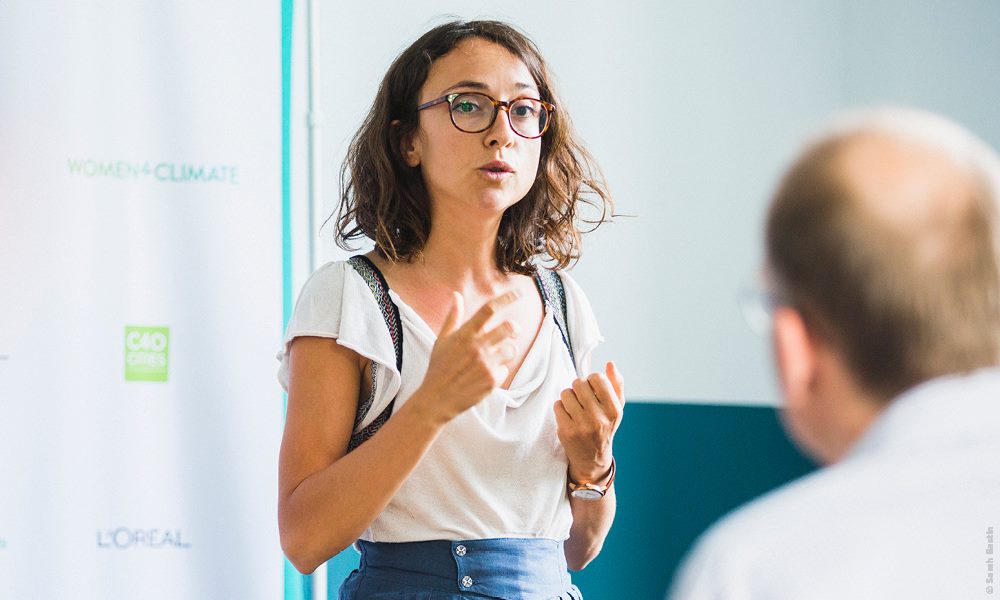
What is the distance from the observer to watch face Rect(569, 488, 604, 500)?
1.53 m

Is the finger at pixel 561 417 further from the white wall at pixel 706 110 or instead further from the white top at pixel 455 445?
the white wall at pixel 706 110

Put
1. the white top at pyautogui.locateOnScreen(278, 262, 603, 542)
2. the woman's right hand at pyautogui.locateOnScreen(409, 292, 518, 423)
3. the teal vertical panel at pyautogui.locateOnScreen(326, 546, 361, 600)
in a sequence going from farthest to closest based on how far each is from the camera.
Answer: the teal vertical panel at pyautogui.locateOnScreen(326, 546, 361, 600) → the white top at pyautogui.locateOnScreen(278, 262, 603, 542) → the woman's right hand at pyautogui.locateOnScreen(409, 292, 518, 423)

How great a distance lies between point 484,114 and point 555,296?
1.06ft

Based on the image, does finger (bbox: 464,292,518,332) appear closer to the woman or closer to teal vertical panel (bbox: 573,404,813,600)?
the woman

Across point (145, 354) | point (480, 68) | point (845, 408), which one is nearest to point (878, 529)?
point (845, 408)

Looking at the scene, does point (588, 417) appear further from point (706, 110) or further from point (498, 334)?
point (706, 110)

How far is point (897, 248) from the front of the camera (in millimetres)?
722

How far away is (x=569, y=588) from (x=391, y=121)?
0.77 m

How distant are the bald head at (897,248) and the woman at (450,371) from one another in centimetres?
61

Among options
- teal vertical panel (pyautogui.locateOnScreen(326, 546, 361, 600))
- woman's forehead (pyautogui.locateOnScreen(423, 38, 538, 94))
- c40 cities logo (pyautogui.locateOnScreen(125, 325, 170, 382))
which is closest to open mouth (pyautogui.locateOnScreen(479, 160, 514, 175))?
woman's forehead (pyautogui.locateOnScreen(423, 38, 538, 94))

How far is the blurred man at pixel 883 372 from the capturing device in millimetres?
695

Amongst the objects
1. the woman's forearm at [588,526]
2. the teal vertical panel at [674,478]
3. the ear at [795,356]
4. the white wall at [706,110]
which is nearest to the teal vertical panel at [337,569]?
the teal vertical panel at [674,478]

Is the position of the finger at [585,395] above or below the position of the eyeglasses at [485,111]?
below

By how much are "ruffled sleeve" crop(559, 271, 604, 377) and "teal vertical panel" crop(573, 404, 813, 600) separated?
1.30 metres
